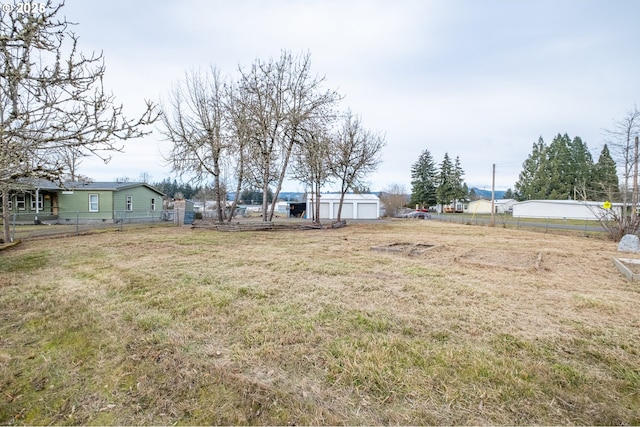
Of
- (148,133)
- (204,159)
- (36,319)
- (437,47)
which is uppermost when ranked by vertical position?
(437,47)

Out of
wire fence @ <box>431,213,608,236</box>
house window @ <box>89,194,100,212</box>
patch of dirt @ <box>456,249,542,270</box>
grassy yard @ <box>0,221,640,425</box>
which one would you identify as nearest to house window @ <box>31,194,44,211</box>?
house window @ <box>89,194,100,212</box>

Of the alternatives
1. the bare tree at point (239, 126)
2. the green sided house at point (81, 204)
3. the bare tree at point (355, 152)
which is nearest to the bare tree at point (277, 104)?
the bare tree at point (239, 126)

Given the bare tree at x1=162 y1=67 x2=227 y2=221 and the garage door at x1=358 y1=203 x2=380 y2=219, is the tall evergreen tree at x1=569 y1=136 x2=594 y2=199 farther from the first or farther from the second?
the bare tree at x1=162 y1=67 x2=227 y2=221

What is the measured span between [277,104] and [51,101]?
14261 millimetres

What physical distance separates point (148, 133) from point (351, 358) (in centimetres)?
297

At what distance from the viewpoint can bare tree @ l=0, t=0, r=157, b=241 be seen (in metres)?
2.52

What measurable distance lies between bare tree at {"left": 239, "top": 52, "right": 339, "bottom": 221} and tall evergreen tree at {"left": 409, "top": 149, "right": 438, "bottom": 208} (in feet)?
113

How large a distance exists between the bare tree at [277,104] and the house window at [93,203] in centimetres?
1262

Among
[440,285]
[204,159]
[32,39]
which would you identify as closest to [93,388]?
[32,39]

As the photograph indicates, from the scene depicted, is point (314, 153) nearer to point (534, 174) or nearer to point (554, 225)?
point (554, 225)

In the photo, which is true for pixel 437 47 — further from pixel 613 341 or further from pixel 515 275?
pixel 613 341

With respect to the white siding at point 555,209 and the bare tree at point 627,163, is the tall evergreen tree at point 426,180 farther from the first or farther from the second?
the bare tree at point 627,163

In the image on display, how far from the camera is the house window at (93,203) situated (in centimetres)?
2059

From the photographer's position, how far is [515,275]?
5.88 m
